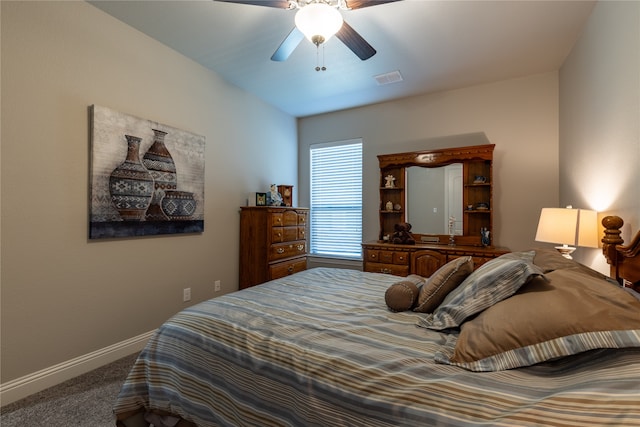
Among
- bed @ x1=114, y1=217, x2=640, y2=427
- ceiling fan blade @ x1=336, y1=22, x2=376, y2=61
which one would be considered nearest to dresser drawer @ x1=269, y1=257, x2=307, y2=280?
bed @ x1=114, y1=217, x2=640, y2=427

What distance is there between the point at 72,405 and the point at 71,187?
148 cm

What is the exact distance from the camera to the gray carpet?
5.54ft

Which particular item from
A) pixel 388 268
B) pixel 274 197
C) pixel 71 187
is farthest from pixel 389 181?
pixel 71 187

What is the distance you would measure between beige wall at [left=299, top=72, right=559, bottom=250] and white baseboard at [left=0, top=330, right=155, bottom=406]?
3720mm

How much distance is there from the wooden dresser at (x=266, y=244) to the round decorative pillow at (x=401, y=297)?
6.74 feet

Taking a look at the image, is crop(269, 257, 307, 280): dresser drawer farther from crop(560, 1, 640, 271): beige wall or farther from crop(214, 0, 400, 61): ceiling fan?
crop(560, 1, 640, 271): beige wall

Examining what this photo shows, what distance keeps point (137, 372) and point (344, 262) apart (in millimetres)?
3221

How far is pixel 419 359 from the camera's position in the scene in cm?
103

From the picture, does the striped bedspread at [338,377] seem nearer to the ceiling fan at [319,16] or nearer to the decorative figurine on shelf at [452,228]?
the ceiling fan at [319,16]

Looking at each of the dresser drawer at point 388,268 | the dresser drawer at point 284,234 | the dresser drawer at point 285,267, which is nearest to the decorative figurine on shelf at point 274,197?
the dresser drawer at point 284,234

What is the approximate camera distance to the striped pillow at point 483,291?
1.17m

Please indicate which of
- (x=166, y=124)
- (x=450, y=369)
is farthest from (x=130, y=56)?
(x=450, y=369)

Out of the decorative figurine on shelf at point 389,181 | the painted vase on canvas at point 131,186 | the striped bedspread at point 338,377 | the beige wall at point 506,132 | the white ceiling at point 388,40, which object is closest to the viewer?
the striped bedspread at point 338,377

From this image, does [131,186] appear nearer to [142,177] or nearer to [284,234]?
[142,177]
